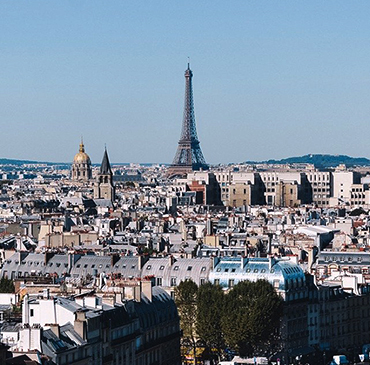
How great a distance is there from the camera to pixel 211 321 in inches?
1950

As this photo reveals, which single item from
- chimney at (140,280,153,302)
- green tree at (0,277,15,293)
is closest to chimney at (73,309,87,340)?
chimney at (140,280,153,302)

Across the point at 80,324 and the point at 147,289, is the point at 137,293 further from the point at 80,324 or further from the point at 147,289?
the point at 80,324

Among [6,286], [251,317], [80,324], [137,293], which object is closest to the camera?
[80,324]

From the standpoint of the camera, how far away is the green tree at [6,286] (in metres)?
52.8

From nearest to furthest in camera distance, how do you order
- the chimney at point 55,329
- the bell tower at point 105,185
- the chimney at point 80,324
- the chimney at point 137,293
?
the chimney at point 55,329 < the chimney at point 80,324 < the chimney at point 137,293 < the bell tower at point 105,185

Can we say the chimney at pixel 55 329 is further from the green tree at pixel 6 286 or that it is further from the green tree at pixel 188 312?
the green tree at pixel 6 286

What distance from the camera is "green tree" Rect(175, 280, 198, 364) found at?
50094 millimetres

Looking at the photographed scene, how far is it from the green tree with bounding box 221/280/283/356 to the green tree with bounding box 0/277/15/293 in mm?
8102

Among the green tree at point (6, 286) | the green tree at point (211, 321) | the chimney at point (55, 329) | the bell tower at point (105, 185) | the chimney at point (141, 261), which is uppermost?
the bell tower at point (105, 185)

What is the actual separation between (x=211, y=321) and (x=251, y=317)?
136 centimetres

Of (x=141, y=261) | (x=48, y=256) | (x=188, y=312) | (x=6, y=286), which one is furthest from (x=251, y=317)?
(x=48, y=256)

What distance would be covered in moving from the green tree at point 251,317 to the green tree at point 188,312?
4.17 ft

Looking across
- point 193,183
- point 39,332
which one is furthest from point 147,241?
point 193,183

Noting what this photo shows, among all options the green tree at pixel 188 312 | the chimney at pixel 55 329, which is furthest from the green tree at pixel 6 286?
the chimney at pixel 55 329
